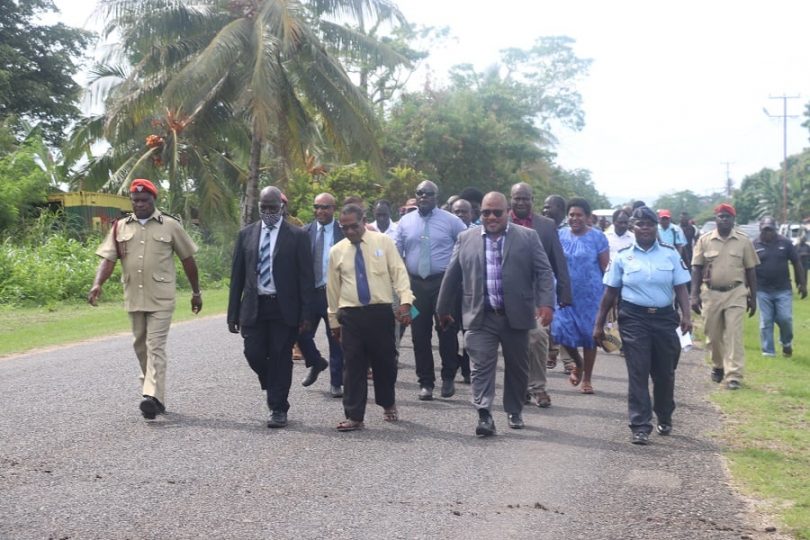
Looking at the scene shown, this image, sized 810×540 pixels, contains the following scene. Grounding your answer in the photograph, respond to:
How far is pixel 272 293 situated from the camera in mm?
8500

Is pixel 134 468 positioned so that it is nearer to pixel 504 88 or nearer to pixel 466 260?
pixel 466 260

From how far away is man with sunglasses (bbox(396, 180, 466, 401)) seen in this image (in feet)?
32.9

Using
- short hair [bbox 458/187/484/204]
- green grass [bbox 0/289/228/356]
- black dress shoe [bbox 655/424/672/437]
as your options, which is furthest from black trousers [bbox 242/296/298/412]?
green grass [bbox 0/289/228/356]

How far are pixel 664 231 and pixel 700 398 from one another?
6916 mm

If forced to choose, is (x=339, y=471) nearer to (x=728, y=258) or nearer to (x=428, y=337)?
(x=428, y=337)

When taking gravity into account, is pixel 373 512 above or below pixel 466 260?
below

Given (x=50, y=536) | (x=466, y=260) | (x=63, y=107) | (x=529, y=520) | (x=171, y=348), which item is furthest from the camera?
(x=63, y=107)

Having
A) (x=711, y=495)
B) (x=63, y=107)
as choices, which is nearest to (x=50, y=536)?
(x=711, y=495)

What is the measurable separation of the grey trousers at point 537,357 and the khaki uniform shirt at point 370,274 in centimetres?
166

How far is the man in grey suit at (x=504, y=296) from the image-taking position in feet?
27.2

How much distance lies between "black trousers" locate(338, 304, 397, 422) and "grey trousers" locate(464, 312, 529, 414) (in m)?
0.67

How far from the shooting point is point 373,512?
5887mm

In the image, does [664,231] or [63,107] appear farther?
[63,107]

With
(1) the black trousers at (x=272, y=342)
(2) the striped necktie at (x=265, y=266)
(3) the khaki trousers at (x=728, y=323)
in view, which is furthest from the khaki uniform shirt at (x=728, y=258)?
(2) the striped necktie at (x=265, y=266)
